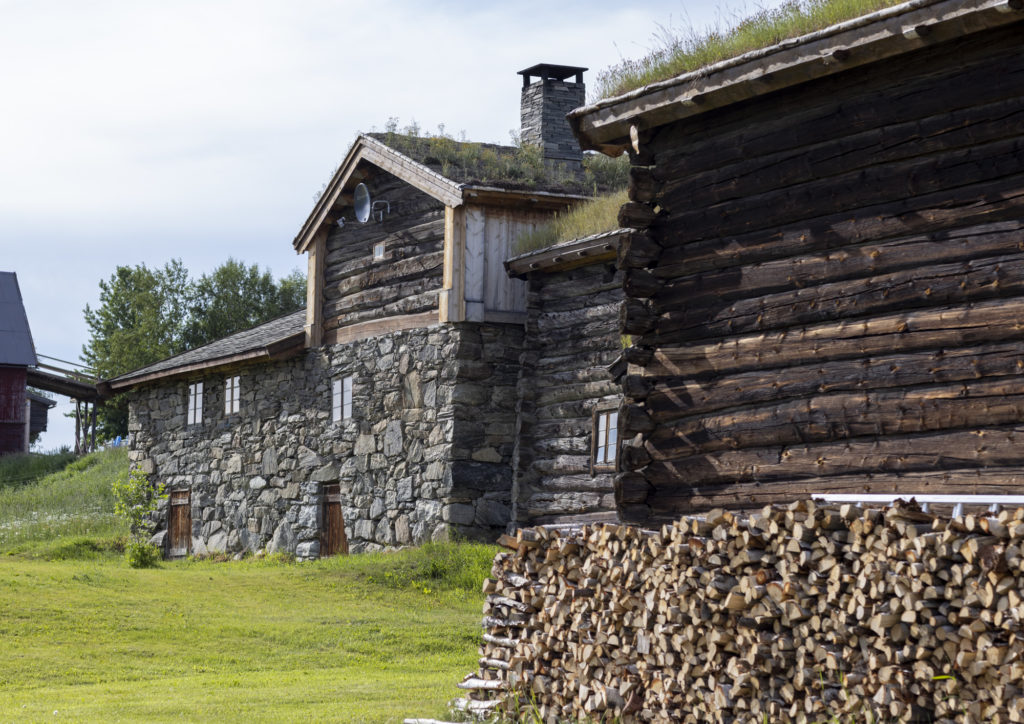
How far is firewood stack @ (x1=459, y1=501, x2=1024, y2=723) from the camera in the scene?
625cm

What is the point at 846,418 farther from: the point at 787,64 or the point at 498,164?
the point at 498,164

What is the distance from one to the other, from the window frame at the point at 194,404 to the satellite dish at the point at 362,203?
605cm

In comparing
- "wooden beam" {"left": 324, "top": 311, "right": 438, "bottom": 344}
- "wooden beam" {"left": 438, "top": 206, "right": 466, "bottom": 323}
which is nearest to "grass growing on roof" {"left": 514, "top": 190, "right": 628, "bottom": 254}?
"wooden beam" {"left": 438, "top": 206, "right": 466, "bottom": 323}

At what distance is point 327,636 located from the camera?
1417 centimetres

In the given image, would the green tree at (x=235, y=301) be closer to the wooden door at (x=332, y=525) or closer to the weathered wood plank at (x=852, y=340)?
the wooden door at (x=332, y=525)

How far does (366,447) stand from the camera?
19.8 metres

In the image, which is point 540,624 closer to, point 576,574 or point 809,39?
point 576,574

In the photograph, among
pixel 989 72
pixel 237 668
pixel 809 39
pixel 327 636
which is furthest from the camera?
pixel 327 636

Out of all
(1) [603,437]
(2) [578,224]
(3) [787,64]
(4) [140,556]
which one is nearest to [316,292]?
(4) [140,556]

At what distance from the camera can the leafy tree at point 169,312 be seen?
45.7 meters

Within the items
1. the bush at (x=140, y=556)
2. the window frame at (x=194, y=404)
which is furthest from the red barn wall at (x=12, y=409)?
the bush at (x=140, y=556)

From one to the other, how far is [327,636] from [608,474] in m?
4.13

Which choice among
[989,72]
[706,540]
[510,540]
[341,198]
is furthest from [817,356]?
[341,198]

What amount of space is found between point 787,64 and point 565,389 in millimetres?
9061
